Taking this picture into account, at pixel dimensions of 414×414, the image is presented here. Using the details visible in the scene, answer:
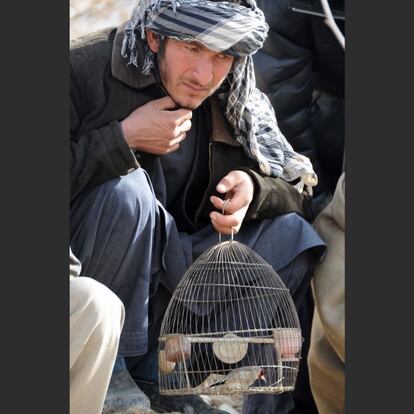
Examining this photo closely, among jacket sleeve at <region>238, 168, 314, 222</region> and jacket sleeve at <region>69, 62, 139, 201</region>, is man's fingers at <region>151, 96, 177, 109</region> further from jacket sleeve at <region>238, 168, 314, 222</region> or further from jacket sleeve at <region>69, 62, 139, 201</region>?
jacket sleeve at <region>238, 168, 314, 222</region>

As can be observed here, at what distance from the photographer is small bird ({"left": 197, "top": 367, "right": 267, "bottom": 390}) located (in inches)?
167

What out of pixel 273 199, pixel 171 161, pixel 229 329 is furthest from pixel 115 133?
pixel 229 329

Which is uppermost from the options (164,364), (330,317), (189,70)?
(189,70)

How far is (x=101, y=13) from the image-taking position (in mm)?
4500

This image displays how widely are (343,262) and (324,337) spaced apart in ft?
0.76

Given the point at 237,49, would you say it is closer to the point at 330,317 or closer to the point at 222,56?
the point at 222,56

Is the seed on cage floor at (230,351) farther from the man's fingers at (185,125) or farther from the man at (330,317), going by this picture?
the man's fingers at (185,125)

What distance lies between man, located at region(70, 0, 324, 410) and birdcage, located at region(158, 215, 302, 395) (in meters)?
0.07

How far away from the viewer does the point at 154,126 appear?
431 cm

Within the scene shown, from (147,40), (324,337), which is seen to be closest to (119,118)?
(147,40)

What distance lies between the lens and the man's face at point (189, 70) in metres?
4.31

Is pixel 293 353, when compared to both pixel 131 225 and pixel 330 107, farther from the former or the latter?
pixel 330 107

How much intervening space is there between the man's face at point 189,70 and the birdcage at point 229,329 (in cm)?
38

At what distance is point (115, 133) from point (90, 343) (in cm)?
58
